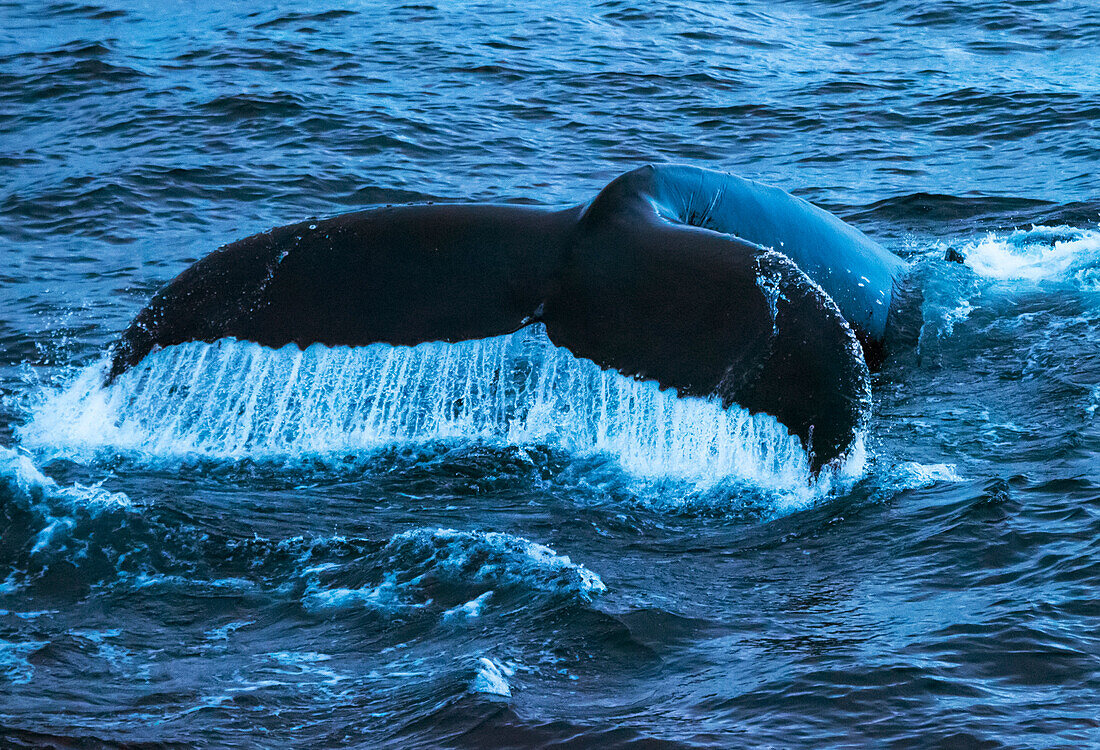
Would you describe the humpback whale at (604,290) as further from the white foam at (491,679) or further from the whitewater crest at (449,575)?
the white foam at (491,679)

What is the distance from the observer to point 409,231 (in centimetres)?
595

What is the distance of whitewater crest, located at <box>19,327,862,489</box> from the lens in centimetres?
571

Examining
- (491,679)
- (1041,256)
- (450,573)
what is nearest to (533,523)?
(450,573)

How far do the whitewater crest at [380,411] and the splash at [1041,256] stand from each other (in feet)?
11.5

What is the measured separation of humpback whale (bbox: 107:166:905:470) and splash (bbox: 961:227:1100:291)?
2.71 meters

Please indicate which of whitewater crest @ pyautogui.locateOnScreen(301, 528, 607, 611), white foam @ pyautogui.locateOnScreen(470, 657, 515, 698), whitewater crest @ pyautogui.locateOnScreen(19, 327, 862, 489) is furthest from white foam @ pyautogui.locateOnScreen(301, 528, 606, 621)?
whitewater crest @ pyautogui.locateOnScreen(19, 327, 862, 489)

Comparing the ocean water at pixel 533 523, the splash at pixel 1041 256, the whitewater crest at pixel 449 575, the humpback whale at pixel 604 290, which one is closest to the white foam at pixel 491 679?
the ocean water at pixel 533 523

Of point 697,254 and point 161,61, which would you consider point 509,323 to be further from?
point 161,61

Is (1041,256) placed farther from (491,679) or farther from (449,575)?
(491,679)

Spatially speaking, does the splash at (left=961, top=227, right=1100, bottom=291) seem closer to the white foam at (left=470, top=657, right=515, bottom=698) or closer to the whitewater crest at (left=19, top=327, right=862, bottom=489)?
Result: the whitewater crest at (left=19, top=327, right=862, bottom=489)

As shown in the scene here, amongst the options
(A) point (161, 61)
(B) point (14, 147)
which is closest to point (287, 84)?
(A) point (161, 61)

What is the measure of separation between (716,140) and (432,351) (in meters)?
8.31

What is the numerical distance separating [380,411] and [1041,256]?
508 centimetres

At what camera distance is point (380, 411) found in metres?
6.53
